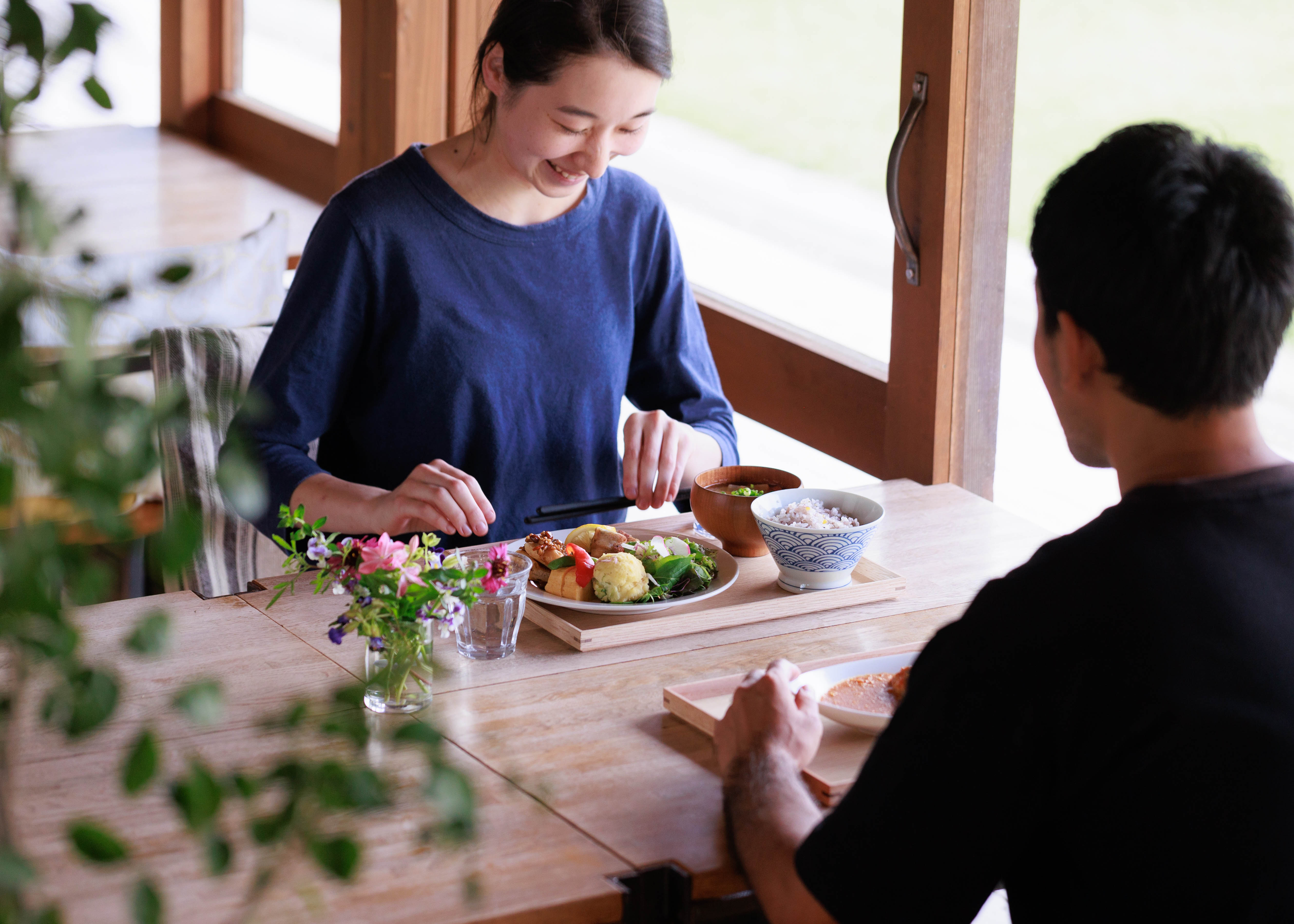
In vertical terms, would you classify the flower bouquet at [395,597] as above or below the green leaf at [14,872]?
below

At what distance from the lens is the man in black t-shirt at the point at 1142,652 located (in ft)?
3.04

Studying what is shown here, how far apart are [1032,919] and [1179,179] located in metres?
Answer: 0.53

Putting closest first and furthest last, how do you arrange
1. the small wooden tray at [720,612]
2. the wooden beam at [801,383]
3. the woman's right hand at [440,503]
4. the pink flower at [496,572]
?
the pink flower at [496,572], the small wooden tray at [720,612], the woman's right hand at [440,503], the wooden beam at [801,383]

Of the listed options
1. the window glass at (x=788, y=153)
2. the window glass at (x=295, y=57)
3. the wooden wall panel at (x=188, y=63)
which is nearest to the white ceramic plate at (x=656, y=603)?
the window glass at (x=788, y=153)

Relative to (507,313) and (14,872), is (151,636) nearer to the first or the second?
(14,872)

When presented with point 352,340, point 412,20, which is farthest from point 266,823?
point 412,20

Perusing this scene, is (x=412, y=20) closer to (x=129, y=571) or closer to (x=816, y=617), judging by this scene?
(x=129, y=571)

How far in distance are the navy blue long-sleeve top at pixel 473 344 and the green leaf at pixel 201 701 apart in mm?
1355

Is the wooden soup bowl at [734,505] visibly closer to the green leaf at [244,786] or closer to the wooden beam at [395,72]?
the green leaf at [244,786]

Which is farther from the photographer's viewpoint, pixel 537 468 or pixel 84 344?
pixel 537 468

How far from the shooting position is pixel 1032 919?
1.02m

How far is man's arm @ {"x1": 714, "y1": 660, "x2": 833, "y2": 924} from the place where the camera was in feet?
3.36

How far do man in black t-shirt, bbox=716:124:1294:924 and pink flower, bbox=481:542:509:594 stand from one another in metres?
0.55

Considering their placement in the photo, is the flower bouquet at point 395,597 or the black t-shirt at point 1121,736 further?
the flower bouquet at point 395,597
